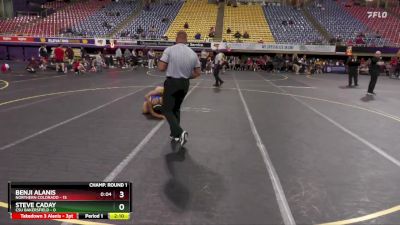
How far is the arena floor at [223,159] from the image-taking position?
13.9ft

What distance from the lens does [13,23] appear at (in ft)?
124

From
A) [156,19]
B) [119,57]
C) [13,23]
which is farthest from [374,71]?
[13,23]

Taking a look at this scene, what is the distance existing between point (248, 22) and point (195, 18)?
565 centimetres

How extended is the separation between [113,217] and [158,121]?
5622 millimetres

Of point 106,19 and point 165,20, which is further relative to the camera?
point 106,19

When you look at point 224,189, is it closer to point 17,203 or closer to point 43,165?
point 17,203

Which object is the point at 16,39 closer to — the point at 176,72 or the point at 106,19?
the point at 106,19

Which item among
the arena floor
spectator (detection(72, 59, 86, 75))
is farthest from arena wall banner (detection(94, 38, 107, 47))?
the arena floor

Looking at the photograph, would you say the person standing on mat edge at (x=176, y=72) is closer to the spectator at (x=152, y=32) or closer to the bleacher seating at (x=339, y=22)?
the spectator at (x=152, y=32)

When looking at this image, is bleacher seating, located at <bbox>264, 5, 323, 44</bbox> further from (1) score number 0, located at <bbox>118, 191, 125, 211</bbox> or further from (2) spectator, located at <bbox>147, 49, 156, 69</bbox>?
(1) score number 0, located at <bbox>118, 191, 125, 211</bbox>

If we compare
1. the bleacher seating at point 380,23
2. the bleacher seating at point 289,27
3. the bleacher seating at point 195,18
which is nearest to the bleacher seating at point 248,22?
the bleacher seating at point 289,27

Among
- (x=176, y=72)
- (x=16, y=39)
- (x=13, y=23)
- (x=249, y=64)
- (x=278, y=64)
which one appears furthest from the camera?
(x=13, y=23)

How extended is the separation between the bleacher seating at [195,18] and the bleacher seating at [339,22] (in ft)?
36.6

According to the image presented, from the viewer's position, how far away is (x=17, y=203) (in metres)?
3.49
